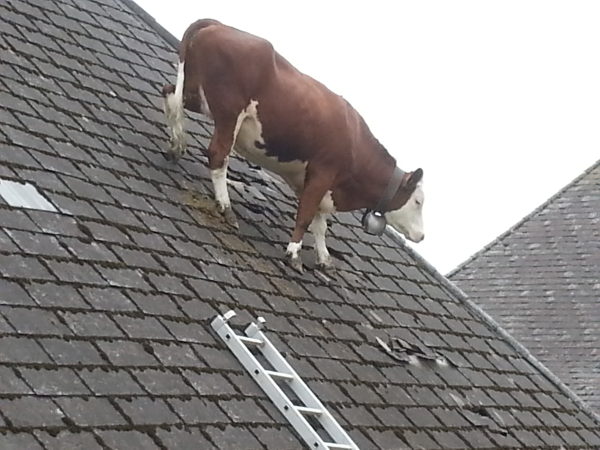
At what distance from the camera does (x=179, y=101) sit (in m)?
5.87

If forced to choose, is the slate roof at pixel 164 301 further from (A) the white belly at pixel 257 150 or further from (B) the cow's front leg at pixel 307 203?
(A) the white belly at pixel 257 150

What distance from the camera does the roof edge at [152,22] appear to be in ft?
25.6

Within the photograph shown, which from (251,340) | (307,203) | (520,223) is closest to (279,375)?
(251,340)

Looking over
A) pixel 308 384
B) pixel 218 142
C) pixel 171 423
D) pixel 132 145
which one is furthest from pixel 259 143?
pixel 171 423

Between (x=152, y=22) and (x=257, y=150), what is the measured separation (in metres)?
2.47

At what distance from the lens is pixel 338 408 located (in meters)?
4.89

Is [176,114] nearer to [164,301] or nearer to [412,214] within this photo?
[412,214]

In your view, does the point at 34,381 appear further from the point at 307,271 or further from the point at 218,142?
the point at 307,271

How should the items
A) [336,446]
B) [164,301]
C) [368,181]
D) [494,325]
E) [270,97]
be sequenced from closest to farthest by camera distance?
1. [336,446]
2. [164,301]
3. [270,97]
4. [368,181]
5. [494,325]

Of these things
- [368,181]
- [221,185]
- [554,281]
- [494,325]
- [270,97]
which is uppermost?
[270,97]

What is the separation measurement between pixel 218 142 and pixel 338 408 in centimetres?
158

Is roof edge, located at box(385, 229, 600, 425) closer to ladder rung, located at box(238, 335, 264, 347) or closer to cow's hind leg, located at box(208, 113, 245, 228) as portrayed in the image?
cow's hind leg, located at box(208, 113, 245, 228)

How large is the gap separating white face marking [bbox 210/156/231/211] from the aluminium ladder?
3.67 ft

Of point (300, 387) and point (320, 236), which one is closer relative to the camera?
point (300, 387)
